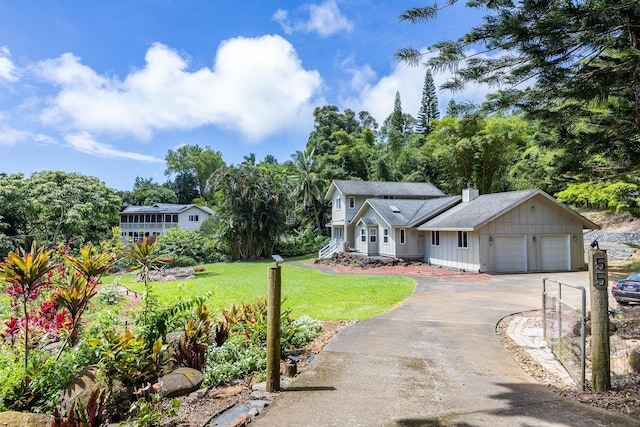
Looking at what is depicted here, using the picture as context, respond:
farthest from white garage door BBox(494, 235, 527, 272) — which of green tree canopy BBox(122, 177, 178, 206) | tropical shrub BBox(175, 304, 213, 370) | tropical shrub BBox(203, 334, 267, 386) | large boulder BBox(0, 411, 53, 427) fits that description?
green tree canopy BBox(122, 177, 178, 206)

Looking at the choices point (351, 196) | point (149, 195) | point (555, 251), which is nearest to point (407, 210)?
point (351, 196)

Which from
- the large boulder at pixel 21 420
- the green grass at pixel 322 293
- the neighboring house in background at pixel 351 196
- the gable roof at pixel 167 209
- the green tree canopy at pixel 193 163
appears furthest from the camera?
the green tree canopy at pixel 193 163

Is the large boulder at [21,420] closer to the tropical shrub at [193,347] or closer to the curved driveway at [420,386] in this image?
the tropical shrub at [193,347]

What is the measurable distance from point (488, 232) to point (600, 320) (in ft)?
51.6

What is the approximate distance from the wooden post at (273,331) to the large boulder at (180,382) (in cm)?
104

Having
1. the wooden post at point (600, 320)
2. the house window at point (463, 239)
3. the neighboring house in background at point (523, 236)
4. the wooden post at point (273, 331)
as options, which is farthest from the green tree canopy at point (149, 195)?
the wooden post at point (600, 320)

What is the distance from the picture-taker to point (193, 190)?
6944 centimetres

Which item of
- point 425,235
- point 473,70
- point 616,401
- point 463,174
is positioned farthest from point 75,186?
point 463,174

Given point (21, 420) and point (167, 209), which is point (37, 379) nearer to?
point (21, 420)

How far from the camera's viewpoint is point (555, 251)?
1992 centimetres

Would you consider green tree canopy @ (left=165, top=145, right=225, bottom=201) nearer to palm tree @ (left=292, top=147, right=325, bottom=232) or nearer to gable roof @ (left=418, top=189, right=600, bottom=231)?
palm tree @ (left=292, top=147, right=325, bottom=232)

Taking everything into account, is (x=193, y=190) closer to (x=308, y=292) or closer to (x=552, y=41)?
(x=308, y=292)

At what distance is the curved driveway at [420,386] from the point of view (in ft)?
12.9

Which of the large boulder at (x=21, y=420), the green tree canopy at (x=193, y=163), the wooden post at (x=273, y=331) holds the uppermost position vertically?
the green tree canopy at (x=193, y=163)
